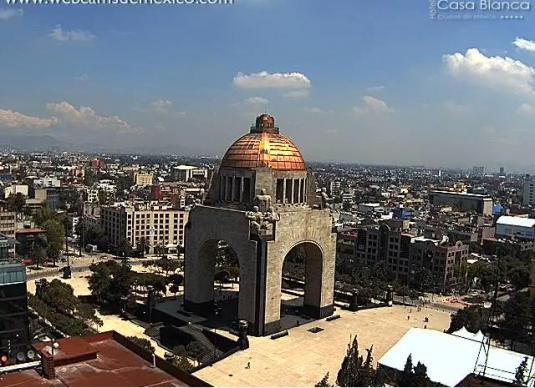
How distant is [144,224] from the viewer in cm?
6612

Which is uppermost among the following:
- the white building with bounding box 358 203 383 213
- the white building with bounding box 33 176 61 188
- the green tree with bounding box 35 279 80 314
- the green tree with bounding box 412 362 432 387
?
the white building with bounding box 33 176 61 188

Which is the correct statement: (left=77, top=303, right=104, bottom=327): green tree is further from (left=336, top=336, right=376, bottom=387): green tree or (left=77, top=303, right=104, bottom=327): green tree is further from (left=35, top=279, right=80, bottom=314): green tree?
(left=336, top=336, right=376, bottom=387): green tree

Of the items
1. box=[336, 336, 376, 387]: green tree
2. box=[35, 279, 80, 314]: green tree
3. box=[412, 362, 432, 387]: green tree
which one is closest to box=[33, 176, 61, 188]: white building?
box=[35, 279, 80, 314]: green tree

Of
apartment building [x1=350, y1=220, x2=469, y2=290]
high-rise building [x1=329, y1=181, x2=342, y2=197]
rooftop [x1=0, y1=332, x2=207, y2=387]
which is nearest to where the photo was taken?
rooftop [x1=0, y1=332, x2=207, y2=387]

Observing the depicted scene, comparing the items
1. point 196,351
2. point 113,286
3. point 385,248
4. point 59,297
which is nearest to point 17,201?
point 113,286

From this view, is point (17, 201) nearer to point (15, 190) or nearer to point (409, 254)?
point (15, 190)

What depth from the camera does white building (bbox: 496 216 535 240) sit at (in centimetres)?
7675

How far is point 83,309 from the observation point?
3409 cm

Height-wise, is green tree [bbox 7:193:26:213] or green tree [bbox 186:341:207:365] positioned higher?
green tree [bbox 7:193:26:213]

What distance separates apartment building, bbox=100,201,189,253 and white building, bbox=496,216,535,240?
4603cm

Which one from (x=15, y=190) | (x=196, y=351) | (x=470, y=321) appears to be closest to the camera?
(x=196, y=351)

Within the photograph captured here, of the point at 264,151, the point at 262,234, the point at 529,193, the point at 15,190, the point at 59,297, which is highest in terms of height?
the point at 264,151

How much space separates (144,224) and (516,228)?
5279 centimetres

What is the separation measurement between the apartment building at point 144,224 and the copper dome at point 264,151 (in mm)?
33680
